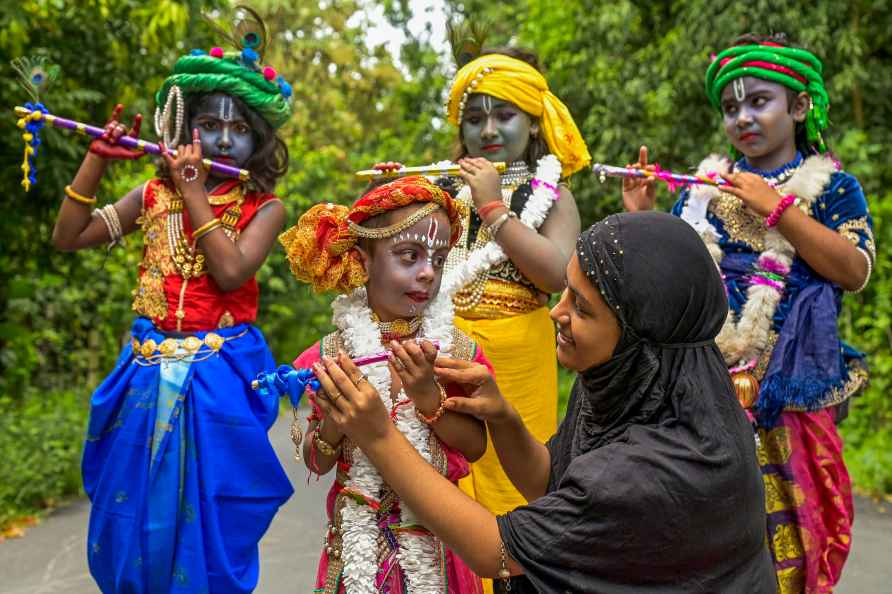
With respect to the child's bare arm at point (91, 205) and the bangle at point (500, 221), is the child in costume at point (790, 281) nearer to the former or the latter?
the bangle at point (500, 221)

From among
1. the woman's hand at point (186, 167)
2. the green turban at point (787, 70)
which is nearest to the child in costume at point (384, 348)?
the woman's hand at point (186, 167)

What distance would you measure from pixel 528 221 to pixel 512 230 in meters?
0.25

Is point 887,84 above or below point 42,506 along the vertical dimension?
above

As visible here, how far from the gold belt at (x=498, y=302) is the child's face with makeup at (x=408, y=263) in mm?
875

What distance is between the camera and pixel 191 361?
375cm

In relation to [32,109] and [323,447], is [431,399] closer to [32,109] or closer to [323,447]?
[323,447]

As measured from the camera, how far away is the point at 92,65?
6883 millimetres

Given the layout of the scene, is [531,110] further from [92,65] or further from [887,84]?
[887,84]

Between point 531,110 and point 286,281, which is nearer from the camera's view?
point 531,110

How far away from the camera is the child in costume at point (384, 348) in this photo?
2680 millimetres

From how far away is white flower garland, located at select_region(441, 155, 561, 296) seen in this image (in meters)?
3.66

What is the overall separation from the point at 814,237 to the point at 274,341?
11.2 meters

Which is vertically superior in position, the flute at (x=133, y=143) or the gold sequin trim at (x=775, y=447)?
the flute at (x=133, y=143)

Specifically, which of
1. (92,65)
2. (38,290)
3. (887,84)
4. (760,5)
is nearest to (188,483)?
(92,65)
